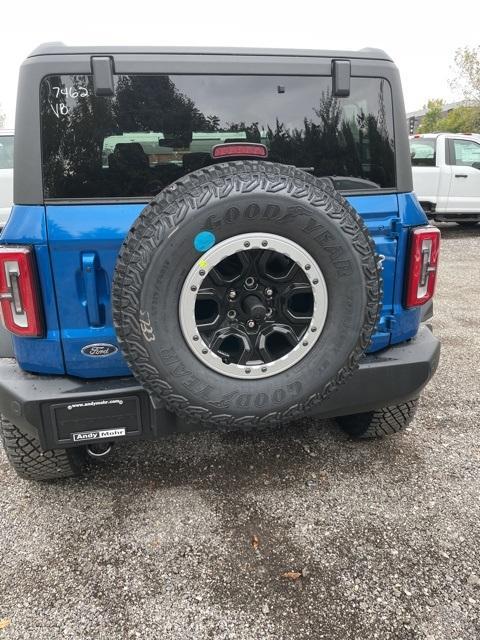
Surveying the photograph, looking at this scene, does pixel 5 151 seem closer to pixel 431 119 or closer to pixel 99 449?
pixel 99 449

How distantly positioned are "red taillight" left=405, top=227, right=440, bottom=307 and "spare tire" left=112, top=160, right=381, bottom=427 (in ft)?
1.35

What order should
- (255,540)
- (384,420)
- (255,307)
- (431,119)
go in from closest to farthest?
(255,307), (255,540), (384,420), (431,119)

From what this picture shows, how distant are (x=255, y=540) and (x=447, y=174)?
346 inches

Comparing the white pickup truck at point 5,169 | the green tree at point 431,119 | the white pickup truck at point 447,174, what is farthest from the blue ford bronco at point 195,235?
the green tree at point 431,119

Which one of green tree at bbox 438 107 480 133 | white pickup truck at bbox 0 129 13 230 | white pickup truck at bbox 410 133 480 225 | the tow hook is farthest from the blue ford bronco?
green tree at bbox 438 107 480 133

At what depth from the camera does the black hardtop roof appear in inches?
73.5

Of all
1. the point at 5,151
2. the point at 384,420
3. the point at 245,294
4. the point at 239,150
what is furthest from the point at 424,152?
the point at 245,294

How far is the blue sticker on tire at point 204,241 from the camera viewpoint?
5.69ft

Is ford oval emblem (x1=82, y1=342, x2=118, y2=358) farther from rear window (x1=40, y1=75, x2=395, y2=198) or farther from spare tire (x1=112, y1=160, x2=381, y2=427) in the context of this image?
rear window (x1=40, y1=75, x2=395, y2=198)

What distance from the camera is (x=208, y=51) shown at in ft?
6.53

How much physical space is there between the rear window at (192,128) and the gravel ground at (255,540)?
58.3 inches

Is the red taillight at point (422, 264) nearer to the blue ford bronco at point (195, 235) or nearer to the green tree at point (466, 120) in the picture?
the blue ford bronco at point (195, 235)

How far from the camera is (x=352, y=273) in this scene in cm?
187

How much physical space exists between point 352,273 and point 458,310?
4113mm
